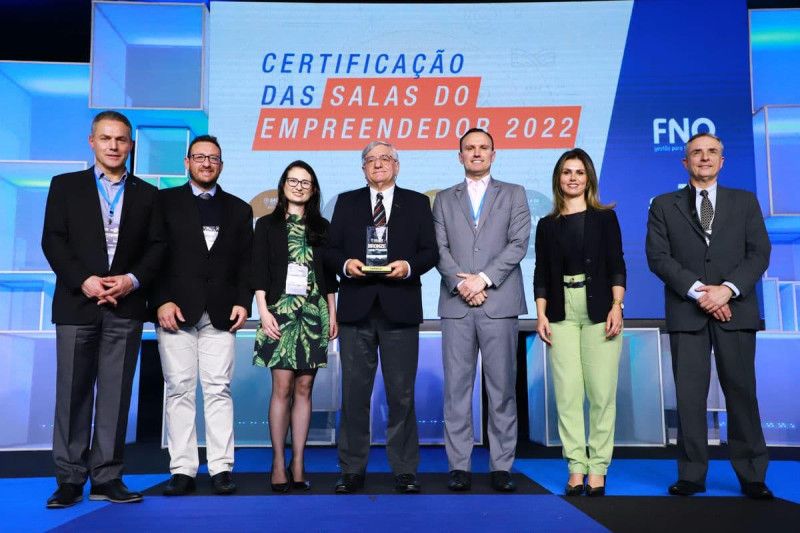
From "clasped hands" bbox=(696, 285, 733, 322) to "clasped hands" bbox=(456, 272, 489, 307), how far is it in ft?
3.10

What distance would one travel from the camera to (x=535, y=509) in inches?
104

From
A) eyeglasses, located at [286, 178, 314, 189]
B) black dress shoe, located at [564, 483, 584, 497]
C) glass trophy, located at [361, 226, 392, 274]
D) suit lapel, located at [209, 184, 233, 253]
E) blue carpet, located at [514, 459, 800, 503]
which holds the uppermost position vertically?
eyeglasses, located at [286, 178, 314, 189]

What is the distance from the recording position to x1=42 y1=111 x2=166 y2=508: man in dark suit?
2840mm

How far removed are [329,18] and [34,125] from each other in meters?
2.73

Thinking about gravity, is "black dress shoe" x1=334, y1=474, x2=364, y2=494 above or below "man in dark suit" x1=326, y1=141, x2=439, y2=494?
below

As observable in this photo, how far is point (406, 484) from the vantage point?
3014 mm

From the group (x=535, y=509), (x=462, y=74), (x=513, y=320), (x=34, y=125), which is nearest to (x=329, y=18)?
(x=462, y=74)

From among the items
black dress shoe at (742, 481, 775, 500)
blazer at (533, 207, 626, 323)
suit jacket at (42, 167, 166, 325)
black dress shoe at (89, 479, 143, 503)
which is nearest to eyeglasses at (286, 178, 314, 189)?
suit jacket at (42, 167, 166, 325)

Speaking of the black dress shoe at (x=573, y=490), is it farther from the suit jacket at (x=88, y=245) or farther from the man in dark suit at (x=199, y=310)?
the suit jacket at (x=88, y=245)

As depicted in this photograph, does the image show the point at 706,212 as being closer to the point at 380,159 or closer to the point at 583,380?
the point at 583,380

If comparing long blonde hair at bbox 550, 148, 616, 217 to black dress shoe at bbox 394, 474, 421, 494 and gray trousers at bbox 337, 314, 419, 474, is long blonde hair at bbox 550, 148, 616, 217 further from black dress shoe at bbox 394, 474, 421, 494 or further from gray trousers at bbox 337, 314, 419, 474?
black dress shoe at bbox 394, 474, 421, 494

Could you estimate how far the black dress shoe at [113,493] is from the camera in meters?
2.80

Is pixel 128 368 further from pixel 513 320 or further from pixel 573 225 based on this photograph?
pixel 573 225

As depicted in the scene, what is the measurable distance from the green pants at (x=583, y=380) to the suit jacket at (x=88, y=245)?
183 cm
